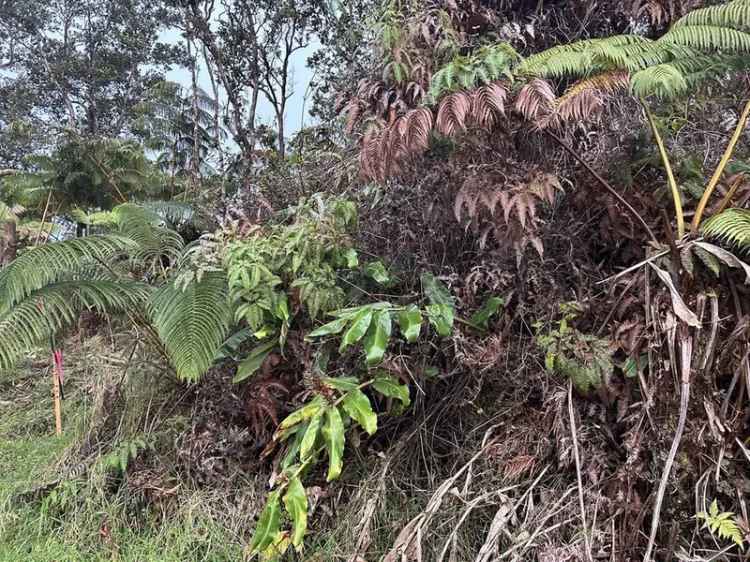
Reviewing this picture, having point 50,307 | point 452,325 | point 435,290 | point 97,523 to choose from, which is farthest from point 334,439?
point 50,307

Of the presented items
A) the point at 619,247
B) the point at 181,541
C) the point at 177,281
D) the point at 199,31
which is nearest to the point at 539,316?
the point at 619,247

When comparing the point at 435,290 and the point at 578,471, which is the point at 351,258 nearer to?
the point at 435,290

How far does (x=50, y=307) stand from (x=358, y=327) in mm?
1384

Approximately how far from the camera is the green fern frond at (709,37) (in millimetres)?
1606

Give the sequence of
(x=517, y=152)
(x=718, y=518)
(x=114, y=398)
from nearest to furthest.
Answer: (x=718, y=518) < (x=517, y=152) < (x=114, y=398)

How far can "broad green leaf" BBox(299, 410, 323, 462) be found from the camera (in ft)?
5.25

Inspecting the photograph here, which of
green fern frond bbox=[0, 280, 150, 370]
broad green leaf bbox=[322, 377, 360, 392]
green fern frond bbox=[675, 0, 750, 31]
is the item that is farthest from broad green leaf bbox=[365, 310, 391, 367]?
green fern frond bbox=[675, 0, 750, 31]

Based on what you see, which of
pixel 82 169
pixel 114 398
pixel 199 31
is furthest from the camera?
pixel 199 31

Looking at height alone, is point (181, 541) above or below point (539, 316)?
below

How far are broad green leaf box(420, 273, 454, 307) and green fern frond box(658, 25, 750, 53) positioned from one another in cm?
112

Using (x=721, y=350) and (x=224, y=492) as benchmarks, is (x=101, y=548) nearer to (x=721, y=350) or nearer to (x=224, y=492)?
(x=224, y=492)

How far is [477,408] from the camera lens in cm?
194

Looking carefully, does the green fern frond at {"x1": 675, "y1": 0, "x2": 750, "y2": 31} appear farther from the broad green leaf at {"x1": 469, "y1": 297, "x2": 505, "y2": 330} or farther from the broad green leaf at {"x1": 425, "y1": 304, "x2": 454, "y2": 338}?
the broad green leaf at {"x1": 425, "y1": 304, "x2": 454, "y2": 338}

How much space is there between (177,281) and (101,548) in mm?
1104
